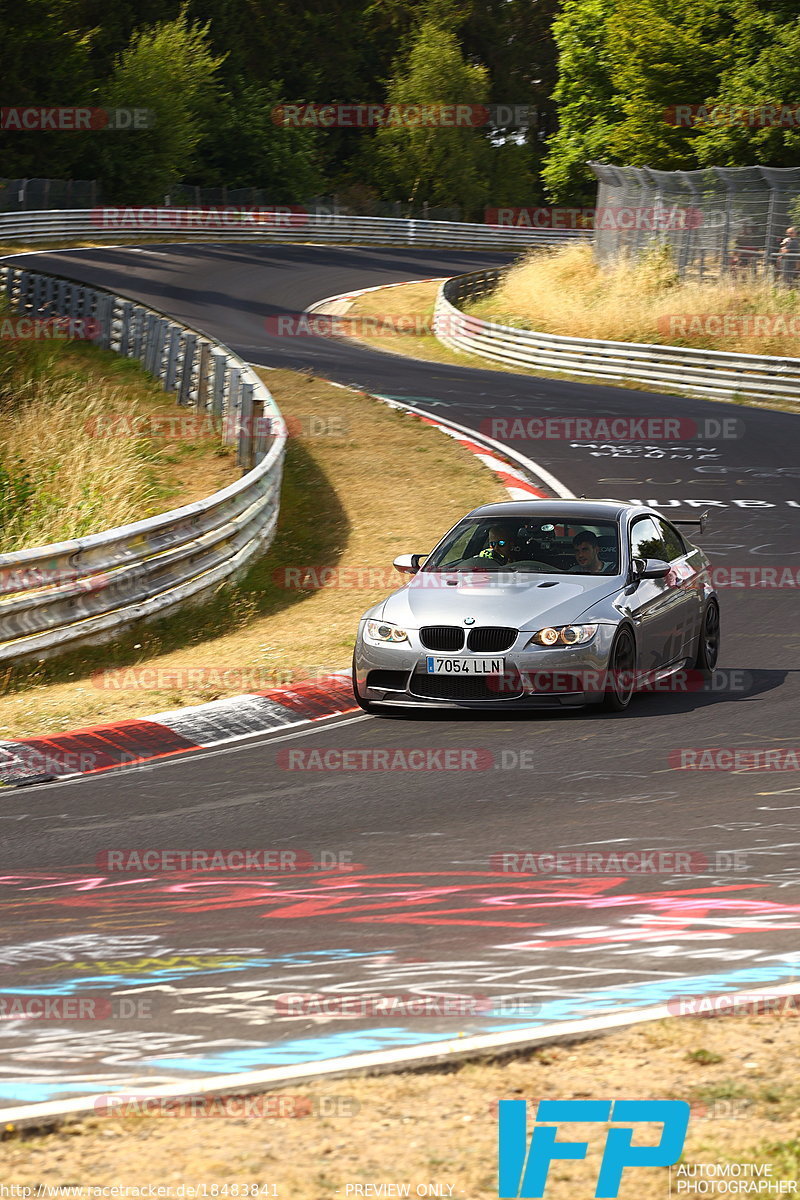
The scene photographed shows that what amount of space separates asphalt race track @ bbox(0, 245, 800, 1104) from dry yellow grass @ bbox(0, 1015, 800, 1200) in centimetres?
31

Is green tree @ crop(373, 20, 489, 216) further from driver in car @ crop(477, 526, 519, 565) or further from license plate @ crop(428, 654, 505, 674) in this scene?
license plate @ crop(428, 654, 505, 674)

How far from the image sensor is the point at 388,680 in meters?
10.7

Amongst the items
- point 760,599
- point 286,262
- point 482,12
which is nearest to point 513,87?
point 482,12

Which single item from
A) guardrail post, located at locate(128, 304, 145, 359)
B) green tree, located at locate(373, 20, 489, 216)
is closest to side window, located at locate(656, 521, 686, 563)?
guardrail post, located at locate(128, 304, 145, 359)

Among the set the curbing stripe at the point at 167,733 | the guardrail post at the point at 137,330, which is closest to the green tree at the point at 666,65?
the guardrail post at the point at 137,330

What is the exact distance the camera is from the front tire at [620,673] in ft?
34.4

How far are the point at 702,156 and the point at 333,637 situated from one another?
35.0m

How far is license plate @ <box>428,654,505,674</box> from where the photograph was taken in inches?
409

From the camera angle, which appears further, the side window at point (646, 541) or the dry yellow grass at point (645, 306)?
the dry yellow grass at point (645, 306)

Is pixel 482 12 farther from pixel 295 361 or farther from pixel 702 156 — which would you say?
pixel 295 361

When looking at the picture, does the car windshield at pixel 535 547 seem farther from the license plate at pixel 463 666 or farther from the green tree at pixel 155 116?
the green tree at pixel 155 116

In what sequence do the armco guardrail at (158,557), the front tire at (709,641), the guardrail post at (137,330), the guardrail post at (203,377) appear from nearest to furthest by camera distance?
the front tire at (709,641) → the armco guardrail at (158,557) → the guardrail post at (203,377) → the guardrail post at (137,330)

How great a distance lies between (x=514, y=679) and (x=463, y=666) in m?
0.35

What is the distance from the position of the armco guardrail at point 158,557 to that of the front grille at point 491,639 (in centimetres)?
380
